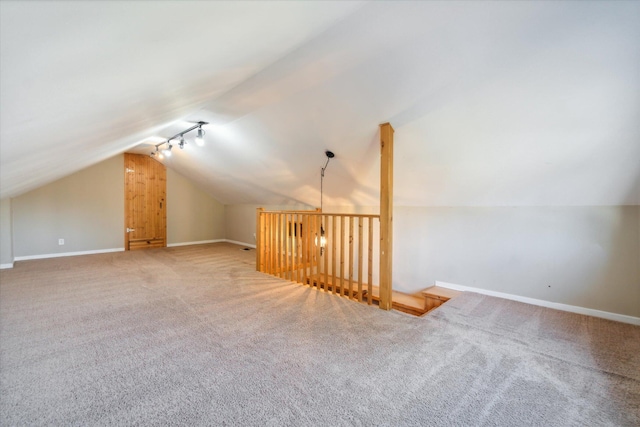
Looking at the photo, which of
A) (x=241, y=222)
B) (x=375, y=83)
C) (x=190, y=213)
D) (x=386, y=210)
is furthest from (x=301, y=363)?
(x=190, y=213)

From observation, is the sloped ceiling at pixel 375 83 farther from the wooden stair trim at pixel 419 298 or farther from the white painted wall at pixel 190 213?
the white painted wall at pixel 190 213

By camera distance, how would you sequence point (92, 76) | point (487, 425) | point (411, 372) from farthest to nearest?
1. point (411, 372)
2. point (487, 425)
3. point (92, 76)

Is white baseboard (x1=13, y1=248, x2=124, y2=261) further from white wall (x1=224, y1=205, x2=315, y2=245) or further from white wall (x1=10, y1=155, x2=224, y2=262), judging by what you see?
white wall (x1=224, y1=205, x2=315, y2=245)

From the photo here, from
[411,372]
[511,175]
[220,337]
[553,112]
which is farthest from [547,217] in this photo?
[220,337]

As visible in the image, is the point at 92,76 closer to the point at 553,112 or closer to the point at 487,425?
the point at 487,425

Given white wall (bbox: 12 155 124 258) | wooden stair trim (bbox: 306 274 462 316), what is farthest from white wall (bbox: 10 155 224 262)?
wooden stair trim (bbox: 306 274 462 316)

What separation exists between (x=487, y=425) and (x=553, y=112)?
2.54 m

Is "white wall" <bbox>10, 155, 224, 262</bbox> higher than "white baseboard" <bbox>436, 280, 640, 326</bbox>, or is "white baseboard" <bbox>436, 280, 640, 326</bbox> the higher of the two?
"white wall" <bbox>10, 155, 224, 262</bbox>

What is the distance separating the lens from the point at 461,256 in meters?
4.07

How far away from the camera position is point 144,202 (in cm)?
741

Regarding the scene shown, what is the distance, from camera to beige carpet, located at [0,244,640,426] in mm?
1630

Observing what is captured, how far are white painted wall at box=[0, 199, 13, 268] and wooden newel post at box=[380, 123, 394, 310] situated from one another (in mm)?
6718

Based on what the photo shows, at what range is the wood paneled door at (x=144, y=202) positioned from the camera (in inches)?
281

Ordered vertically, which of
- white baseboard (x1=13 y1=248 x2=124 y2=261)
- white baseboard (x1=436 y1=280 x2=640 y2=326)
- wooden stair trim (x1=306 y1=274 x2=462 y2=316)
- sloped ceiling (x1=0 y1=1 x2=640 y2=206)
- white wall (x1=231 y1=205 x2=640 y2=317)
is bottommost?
wooden stair trim (x1=306 y1=274 x2=462 y2=316)
